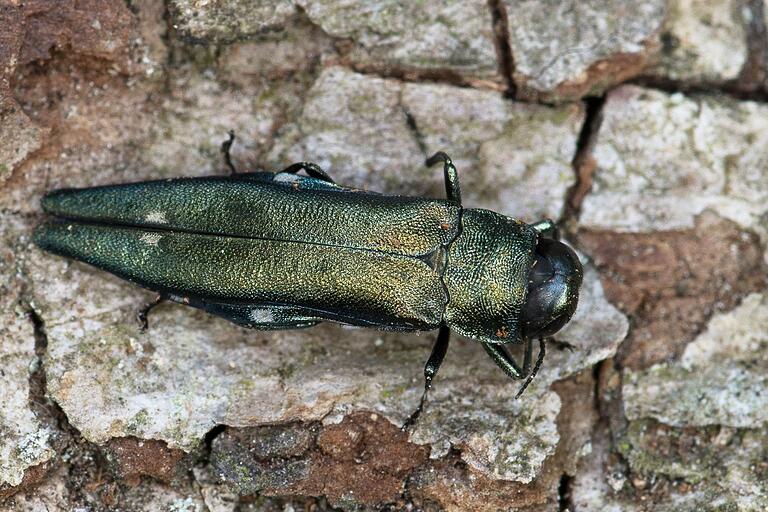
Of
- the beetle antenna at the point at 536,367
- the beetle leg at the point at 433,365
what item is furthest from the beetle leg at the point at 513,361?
the beetle leg at the point at 433,365

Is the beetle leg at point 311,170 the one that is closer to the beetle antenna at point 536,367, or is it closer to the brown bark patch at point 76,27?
the brown bark patch at point 76,27

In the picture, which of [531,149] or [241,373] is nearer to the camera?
[241,373]

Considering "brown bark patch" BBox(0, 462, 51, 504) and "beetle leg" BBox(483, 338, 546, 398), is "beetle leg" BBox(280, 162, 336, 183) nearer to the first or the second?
"beetle leg" BBox(483, 338, 546, 398)

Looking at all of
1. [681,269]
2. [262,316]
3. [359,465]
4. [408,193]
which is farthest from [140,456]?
[681,269]

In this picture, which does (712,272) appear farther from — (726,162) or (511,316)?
(511,316)

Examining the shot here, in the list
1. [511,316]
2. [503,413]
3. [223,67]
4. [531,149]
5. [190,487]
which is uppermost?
[223,67]

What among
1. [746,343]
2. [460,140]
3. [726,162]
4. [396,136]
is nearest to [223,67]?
[396,136]
